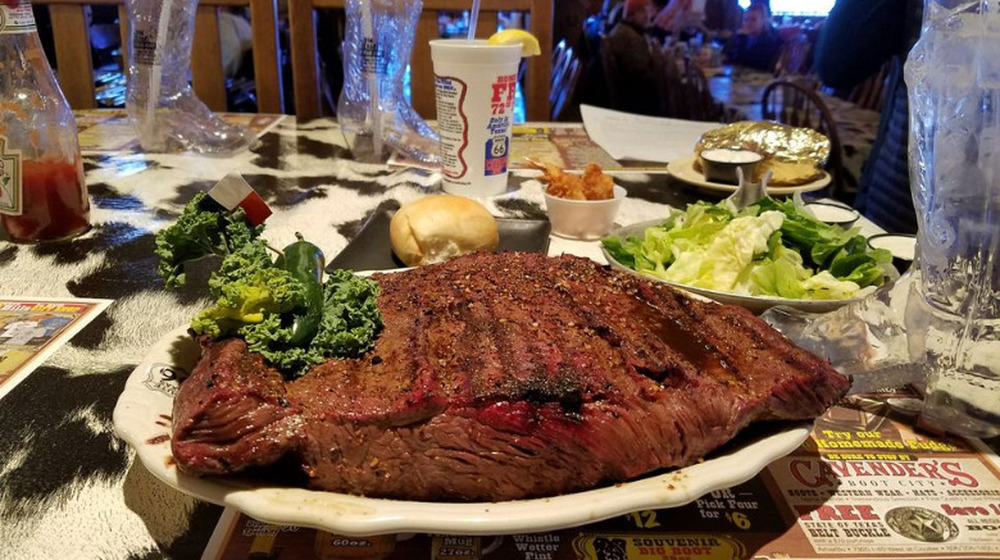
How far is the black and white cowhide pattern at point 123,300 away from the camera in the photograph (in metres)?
0.89

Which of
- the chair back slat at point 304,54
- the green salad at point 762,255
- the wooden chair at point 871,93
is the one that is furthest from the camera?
the wooden chair at point 871,93

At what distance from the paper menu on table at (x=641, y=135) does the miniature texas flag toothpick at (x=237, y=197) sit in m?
1.94

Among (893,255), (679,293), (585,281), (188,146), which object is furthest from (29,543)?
(188,146)

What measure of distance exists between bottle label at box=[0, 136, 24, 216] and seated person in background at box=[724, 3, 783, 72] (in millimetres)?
5652

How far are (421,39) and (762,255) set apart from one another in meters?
2.53

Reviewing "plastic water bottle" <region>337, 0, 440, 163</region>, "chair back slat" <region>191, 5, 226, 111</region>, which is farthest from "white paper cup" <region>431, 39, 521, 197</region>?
"chair back slat" <region>191, 5, 226, 111</region>

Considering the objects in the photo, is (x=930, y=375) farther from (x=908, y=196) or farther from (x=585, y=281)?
(x=908, y=196)

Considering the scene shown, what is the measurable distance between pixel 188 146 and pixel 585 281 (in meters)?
2.26

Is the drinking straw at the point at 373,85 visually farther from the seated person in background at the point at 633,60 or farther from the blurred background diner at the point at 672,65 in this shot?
the seated person in background at the point at 633,60

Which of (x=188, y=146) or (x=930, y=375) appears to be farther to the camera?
(x=188, y=146)

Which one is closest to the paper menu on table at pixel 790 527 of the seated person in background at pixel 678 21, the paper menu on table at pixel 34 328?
the paper menu on table at pixel 34 328

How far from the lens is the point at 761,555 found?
860 millimetres

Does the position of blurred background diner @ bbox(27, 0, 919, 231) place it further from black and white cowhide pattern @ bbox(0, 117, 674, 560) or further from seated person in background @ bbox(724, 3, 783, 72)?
black and white cowhide pattern @ bbox(0, 117, 674, 560)

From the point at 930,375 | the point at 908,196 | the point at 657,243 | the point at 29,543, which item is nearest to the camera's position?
the point at 29,543
